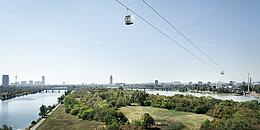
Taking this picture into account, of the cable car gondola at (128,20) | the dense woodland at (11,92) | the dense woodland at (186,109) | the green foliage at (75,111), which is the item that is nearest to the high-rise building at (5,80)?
the dense woodland at (11,92)

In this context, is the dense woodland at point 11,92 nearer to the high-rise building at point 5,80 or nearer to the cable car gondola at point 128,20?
the high-rise building at point 5,80

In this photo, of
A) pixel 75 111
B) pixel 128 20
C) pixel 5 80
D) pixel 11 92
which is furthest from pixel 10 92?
pixel 5 80

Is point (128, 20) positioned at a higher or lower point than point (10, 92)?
higher

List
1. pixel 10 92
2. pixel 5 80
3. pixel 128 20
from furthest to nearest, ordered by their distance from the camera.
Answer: pixel 5 80
pixel 10 92
pixel 128 20

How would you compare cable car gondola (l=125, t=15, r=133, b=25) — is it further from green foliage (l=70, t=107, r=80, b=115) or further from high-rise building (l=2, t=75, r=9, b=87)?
high-rise building (l=2, t=75, r=9, b=87)

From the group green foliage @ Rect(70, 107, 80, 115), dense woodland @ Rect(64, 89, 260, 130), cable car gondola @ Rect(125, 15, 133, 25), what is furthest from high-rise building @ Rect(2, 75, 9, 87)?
cable car gondola @ Rect(125, 15, 133, 25)

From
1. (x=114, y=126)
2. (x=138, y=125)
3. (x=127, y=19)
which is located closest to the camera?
(x=127, y=19)

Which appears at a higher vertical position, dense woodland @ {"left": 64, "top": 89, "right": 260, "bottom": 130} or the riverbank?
dense woodland @ {"left": 64, "top": 89, "right": 260, "bottom": 130}

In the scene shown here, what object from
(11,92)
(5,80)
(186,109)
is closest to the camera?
(186,109)

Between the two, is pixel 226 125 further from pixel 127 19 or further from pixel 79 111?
pixel 79 111

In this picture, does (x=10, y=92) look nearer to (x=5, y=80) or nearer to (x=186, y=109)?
(x=186, y=109)

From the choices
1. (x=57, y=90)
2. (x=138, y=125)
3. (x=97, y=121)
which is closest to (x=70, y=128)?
(x=97, y=121)
